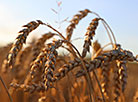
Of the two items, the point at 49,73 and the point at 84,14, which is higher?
the point at 84,14

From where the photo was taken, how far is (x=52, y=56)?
2.72 feet

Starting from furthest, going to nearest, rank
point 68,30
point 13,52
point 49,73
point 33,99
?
point 33,99, point 68,30, point 13,52, point 49,73

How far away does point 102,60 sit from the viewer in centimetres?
109

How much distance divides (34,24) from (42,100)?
78 cm

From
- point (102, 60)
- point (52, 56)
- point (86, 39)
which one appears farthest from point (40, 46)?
point (52, 56)

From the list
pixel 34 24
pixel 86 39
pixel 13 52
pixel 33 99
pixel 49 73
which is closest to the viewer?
pixel 49 73

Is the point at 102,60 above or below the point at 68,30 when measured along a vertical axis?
below

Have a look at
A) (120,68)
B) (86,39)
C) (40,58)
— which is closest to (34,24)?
(40,58)

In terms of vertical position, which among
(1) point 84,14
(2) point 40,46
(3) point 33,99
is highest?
(1) point 84,14

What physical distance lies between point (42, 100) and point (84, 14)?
29.0 inches

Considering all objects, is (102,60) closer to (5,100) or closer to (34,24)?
(34,24)

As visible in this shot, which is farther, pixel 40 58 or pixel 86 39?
pixel 86 39

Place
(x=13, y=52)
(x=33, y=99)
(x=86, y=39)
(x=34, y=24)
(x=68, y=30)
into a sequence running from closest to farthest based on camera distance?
(x=13, y=52) < (x=34, y=24) < (x=86, y=39) < (x=68, y=30) < (x=33, y=99)

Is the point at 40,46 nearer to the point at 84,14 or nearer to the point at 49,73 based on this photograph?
the point at 84,14
